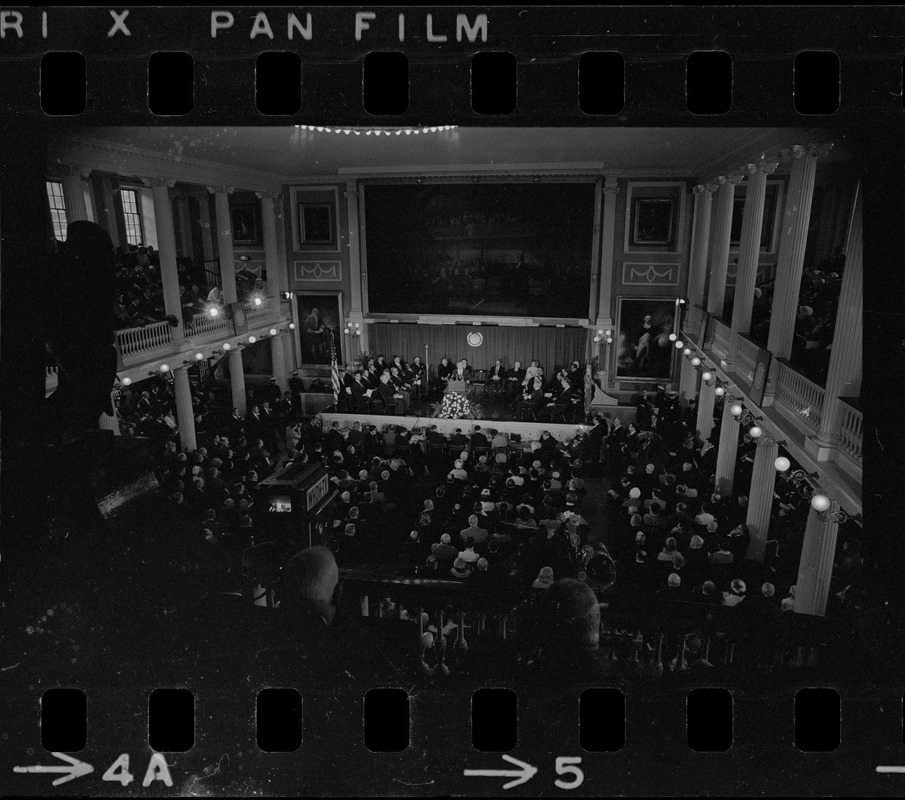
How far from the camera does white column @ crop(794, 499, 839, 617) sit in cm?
866

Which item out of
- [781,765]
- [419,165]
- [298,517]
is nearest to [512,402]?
[419,165]

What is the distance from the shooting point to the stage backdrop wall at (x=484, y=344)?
23203 mm

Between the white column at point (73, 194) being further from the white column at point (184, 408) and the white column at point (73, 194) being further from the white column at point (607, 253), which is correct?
the white column at point (607, 253)

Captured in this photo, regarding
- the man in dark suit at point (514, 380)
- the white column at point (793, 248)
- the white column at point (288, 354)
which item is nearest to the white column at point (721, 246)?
the white column at point (793, 248)

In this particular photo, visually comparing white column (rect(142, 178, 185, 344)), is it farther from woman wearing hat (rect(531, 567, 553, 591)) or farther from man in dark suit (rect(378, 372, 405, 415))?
woman wearing hat (rect(531, 567, 553, 591))

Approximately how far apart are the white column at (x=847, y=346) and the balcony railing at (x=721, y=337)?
6.02 m

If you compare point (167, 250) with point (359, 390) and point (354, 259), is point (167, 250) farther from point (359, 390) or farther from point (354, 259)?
point (354, 259)

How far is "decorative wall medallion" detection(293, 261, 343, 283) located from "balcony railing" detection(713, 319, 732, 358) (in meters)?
12.8

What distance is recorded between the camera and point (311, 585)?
339 inches

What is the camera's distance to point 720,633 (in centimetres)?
788

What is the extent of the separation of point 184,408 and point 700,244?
588 inches

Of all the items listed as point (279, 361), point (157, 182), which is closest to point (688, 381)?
point (279, 361)

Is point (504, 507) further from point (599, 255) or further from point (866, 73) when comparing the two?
point (599, 255)

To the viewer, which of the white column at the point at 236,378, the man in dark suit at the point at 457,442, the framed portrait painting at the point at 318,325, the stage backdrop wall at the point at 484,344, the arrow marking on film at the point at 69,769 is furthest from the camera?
the stage backdrop wall at the point at 484,344
